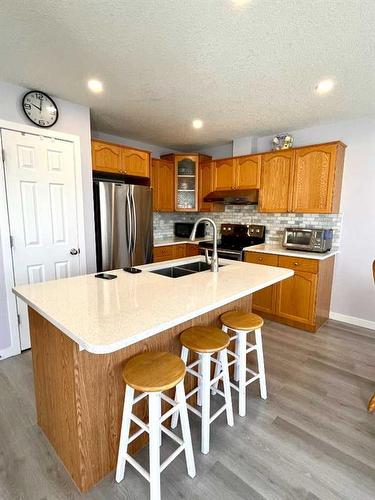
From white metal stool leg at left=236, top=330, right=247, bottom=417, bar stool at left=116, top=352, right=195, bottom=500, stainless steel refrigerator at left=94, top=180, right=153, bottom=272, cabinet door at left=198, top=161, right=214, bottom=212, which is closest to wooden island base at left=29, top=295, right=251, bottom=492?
bar stool at left=116, top=352, right=195, bottom=500

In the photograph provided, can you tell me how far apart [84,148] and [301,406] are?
3.16 meters

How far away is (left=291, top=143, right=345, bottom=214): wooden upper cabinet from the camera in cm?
307

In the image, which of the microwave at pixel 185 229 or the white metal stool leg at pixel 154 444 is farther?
the microwave at pixel 185 229

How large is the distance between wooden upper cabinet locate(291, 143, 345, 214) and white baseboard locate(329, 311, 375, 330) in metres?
1.38

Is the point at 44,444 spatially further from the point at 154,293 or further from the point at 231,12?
the point at 231,12

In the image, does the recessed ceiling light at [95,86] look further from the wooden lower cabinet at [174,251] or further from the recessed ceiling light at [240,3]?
the wooden lower cabinet at [174,251]

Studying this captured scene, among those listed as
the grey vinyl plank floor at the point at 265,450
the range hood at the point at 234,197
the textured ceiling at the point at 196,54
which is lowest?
the grey vinyl plank floor at the point at 265,450

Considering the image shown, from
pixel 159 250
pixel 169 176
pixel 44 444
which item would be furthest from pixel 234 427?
pixel 169 176

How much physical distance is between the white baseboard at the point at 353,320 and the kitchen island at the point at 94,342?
239cm

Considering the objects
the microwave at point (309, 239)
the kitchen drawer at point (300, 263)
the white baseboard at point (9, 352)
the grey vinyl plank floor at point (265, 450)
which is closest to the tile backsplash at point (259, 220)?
the microwave at point (309, 239)

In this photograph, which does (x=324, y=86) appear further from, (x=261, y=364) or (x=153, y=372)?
(x=153, y=372)

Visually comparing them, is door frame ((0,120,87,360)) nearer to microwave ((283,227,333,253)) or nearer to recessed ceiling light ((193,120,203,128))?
recessed ceiling light ((193,120,203,128))

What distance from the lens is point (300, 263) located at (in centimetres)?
310

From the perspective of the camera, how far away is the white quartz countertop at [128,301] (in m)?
1.03
